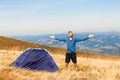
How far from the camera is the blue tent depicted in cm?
1678

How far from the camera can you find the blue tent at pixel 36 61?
55.0 ft

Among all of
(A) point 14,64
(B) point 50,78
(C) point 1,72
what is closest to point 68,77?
(B) point 50,78

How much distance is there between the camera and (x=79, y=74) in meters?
15.4

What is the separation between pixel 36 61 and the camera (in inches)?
669

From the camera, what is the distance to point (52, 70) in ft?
54.9

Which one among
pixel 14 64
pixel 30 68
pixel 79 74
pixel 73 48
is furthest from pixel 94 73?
pixel 14 64

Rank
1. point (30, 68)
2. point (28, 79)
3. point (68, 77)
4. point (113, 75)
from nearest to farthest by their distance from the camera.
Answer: point (28, 79)
point (68, 77)
point (113, 75)
point (30, 68)

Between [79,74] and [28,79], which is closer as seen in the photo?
[28,79]

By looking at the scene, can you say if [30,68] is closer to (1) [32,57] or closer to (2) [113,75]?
(1) [32,57]

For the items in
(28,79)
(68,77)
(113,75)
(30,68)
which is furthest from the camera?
(30,68)

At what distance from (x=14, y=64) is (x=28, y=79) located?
4.71 metres

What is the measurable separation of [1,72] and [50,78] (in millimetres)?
2264

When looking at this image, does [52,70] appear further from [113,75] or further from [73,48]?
[113,75]

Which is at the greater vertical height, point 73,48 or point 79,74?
point 73,48
